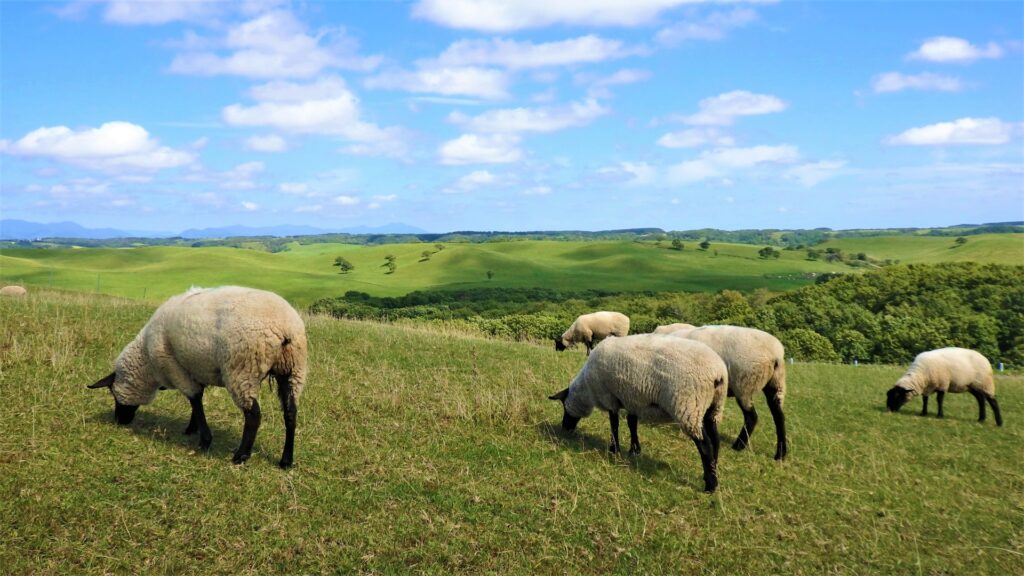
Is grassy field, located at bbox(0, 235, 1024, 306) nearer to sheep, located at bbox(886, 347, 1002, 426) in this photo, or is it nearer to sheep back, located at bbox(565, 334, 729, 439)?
sheep, located at bbox(886, 347, 1002, 426)

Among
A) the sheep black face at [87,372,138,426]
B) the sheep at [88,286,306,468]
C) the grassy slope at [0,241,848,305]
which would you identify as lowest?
the grassy slope at [0,241,848,305]

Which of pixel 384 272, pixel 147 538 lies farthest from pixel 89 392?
pixel 384 272

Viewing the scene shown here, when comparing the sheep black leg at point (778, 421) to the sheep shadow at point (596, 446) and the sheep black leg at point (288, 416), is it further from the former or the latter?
the sheep black leg at point (288, 416)

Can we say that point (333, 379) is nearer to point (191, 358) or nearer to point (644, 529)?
point (191, 358)

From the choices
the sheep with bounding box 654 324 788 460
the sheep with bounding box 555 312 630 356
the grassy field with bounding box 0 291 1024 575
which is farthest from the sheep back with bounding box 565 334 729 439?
the sheep with bounding box 555 312 630 356

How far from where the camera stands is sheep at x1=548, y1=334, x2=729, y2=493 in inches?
396

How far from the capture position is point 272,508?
812 cm

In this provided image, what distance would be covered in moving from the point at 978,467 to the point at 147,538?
52.3 ft

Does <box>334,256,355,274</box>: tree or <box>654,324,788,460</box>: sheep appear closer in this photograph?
<box>654,324,788,460</box>: sheep

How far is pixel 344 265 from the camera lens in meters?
168

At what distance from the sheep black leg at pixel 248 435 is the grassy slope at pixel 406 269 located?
104137 millimetres

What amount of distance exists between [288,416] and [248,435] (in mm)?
673

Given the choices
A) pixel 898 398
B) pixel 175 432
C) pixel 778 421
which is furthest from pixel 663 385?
pixel 898 398

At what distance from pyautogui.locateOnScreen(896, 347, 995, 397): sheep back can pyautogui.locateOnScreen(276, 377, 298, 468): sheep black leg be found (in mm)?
18223
